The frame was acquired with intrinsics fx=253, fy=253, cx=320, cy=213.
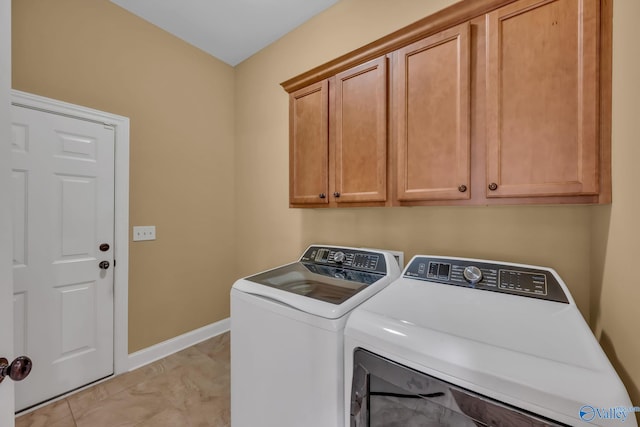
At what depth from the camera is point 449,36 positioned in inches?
46.6

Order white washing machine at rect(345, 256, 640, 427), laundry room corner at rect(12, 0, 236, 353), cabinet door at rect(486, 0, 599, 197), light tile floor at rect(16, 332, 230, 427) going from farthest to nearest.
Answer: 1. laundry room corner at rect(12, 0, 236, 353)
2. light tile floor at rect(16, 332, 230, 427)
3. cabinet door at rect(486, 0, 599, 197)
4. white washing machine at rect(345, 256, 640, 427)

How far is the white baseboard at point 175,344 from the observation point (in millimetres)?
2107

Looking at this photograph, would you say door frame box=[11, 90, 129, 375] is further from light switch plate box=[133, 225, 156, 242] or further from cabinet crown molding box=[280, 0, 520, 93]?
cabinet crown molding box=[280, 0, 520, 93]

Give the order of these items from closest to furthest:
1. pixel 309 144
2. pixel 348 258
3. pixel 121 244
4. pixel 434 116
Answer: pixel 434 116 < pixel 348 258 < pixel 309 144 < pixel 121 244

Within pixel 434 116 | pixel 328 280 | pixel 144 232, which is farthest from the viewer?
pixel 144 232

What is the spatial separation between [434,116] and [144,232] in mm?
2338

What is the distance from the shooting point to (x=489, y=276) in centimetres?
117

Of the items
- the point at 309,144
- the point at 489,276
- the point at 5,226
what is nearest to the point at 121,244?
the point at 5,226

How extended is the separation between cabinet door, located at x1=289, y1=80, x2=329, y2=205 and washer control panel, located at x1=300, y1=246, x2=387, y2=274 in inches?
14.0

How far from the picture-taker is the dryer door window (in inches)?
24.9

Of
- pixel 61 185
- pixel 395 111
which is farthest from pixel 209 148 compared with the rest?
pixel 395 111

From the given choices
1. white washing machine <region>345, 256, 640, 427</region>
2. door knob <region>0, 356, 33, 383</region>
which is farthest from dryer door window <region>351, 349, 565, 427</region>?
door knob <region>0, 356, 33, 383</region>

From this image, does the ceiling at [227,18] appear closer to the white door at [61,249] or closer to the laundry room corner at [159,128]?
the laundry room corner at [159,128]

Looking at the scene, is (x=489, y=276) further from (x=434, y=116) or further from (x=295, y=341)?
(x=295, y=341)
